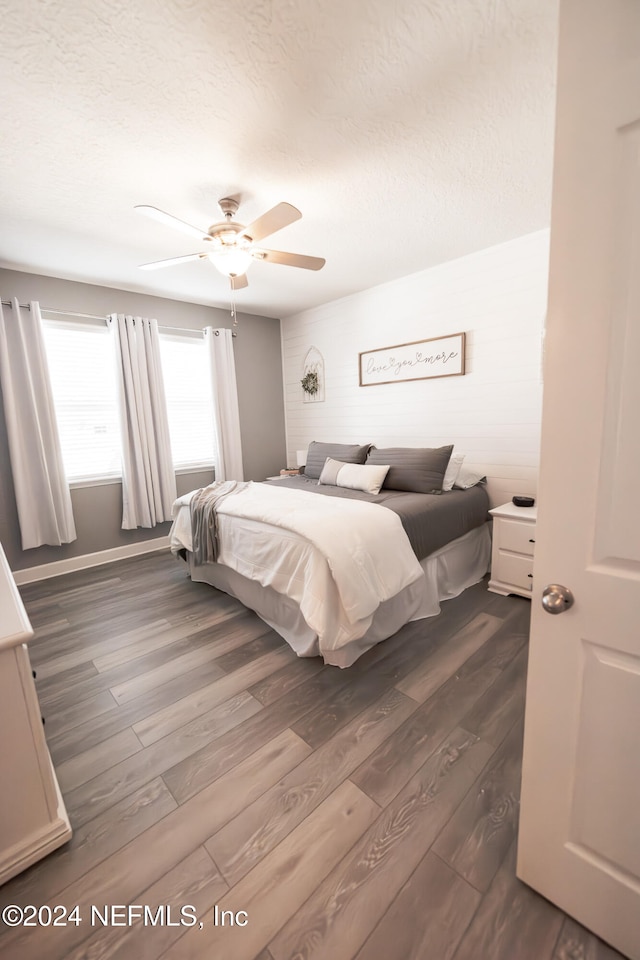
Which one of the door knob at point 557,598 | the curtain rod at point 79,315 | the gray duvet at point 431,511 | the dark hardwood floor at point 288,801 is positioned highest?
the curtain rod at point 79,315

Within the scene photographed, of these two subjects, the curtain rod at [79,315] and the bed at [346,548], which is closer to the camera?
the bed at [346,548]

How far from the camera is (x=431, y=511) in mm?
2596

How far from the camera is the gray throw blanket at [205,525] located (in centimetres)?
271

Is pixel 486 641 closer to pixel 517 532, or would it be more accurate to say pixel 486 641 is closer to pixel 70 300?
pixel 517 532

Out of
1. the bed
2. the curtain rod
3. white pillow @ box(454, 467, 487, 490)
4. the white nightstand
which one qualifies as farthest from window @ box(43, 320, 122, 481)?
the white nightstand

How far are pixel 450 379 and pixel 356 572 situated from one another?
227 cm

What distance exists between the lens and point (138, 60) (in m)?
1.37

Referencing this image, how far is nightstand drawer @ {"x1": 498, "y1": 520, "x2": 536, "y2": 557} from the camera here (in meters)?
2.63

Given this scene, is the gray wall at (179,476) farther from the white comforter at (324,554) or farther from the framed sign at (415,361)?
the white comforter at (324,554)

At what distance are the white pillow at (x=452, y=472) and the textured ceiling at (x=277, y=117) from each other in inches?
66.6

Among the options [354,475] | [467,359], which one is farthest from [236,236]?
[467,359]

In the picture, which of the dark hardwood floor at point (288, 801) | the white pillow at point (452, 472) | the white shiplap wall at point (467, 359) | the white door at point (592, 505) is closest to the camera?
the white door at point (592, 505)

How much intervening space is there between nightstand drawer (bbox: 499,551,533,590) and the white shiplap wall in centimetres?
64

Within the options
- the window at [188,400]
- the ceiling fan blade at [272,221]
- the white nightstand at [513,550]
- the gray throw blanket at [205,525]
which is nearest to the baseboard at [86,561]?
the window at [188,400]
